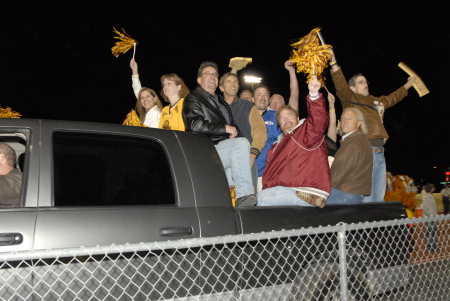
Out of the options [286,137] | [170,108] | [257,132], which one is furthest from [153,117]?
[286,137]

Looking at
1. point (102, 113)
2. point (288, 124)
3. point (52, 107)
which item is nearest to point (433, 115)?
point (102, 113)

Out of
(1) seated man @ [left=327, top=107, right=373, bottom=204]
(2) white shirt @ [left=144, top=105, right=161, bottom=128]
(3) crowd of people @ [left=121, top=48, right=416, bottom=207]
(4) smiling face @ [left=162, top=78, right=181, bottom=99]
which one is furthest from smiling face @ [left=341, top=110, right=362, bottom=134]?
(2) white shirt @ [left=144, top=105, right=161, bottom=128]

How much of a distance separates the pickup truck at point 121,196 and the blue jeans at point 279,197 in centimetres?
24

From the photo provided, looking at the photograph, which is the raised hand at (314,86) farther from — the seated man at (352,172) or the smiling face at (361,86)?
the smiling face at (361,86)

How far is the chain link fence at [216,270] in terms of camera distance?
2.13 meters

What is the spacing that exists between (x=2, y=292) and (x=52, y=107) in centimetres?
2459

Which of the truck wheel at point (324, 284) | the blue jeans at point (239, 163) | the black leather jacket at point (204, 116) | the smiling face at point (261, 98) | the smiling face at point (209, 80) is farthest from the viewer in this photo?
the smiling face at point (261, 98)

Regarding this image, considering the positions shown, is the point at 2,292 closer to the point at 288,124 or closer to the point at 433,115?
the point at 288,124

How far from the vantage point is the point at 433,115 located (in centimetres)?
3869

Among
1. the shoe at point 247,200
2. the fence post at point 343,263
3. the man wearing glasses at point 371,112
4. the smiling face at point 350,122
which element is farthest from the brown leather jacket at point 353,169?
the fence post at point 343,263

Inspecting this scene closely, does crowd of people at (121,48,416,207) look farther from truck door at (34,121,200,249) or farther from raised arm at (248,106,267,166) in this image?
truck door at (34,121,200,249)

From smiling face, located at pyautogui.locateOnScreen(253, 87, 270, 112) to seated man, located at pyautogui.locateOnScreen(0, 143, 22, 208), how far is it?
10.8 feet

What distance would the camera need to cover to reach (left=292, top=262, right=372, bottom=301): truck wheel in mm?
2967

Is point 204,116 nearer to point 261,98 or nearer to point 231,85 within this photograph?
point 231,85
